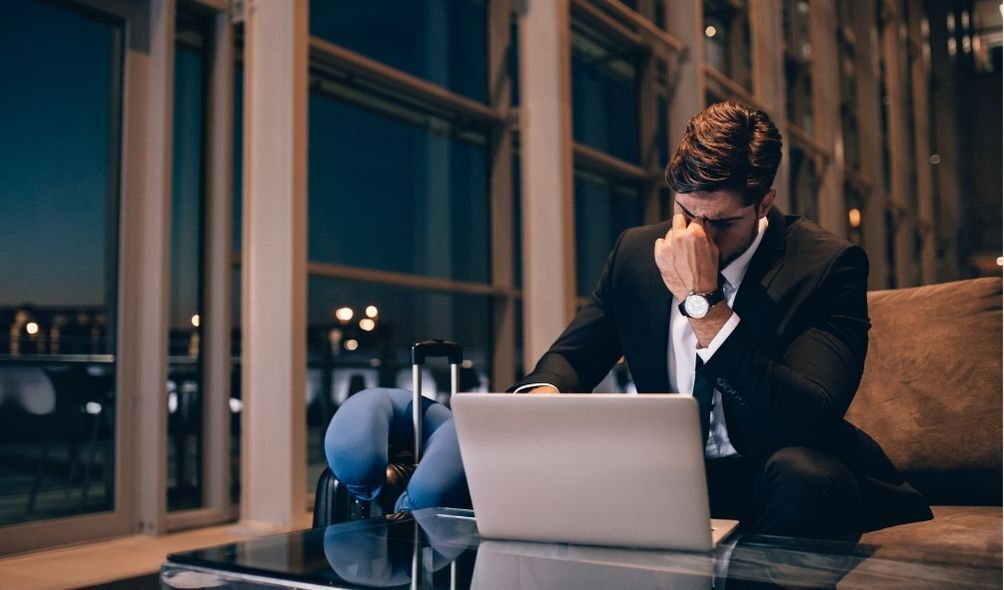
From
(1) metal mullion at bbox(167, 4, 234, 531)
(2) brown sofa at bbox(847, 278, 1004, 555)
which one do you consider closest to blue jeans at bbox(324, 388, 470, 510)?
(2) brown sofa at bbox(847, 278, 1004, 555)

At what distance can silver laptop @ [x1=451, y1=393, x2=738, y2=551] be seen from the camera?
1112 millimetres

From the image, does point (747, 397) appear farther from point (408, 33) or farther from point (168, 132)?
point (408, 33)

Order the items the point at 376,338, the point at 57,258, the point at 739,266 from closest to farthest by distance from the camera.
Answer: the point at 739,266
the point at 57,258
the point at 376,338

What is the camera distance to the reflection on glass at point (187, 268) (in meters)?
3.64

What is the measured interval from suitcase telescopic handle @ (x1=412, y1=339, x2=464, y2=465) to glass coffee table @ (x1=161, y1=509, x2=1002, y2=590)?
495 mm

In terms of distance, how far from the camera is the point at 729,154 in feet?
5.04

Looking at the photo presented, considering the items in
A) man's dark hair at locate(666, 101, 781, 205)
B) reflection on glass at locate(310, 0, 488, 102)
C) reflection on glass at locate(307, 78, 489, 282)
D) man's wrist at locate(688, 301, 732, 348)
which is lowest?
man's wrist at locate(688, 301, 732, 348)

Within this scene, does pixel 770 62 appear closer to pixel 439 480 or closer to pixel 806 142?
pixel 806 142

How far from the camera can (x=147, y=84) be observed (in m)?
3.54

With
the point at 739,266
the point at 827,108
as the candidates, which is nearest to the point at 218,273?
the point at 739,266

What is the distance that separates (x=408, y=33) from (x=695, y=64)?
6.93 ft

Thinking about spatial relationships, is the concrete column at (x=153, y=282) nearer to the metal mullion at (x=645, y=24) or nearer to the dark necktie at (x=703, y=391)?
the dark necktie at (x=703, y=391)

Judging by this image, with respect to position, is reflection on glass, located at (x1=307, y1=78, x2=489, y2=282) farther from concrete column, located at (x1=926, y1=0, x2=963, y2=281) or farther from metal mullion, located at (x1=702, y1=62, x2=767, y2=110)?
concrete column, located at (x1=926, y1=0, x2=963, y2=281)

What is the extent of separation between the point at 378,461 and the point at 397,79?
276 cm
